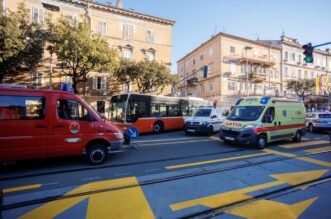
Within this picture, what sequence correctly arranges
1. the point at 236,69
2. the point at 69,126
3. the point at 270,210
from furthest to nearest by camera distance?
the point at 236,69 < the point at 69,126 < the point at 270,210

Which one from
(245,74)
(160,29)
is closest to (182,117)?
(160,29)

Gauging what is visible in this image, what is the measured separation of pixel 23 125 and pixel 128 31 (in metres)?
24.7

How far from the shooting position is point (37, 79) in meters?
21.5

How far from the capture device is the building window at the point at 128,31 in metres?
26.8

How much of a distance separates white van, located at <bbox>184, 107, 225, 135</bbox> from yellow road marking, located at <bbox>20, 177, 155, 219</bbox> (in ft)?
28.9

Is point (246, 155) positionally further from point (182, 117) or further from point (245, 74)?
point (245, 74)

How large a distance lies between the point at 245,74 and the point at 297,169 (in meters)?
34.5

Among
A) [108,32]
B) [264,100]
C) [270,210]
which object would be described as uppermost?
[108,32]

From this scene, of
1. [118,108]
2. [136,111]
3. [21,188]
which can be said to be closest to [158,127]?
[136,111]

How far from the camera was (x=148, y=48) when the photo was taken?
28016 millimetres

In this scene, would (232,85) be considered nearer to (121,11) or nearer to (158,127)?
(121,11)

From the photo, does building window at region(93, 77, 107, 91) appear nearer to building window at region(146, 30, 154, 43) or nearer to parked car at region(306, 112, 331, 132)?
building window at region(146, 30, 154, 43)

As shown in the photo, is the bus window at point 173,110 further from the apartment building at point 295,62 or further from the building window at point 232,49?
the apartment building at point 295,62

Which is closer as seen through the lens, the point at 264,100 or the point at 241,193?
the point at 241,193
